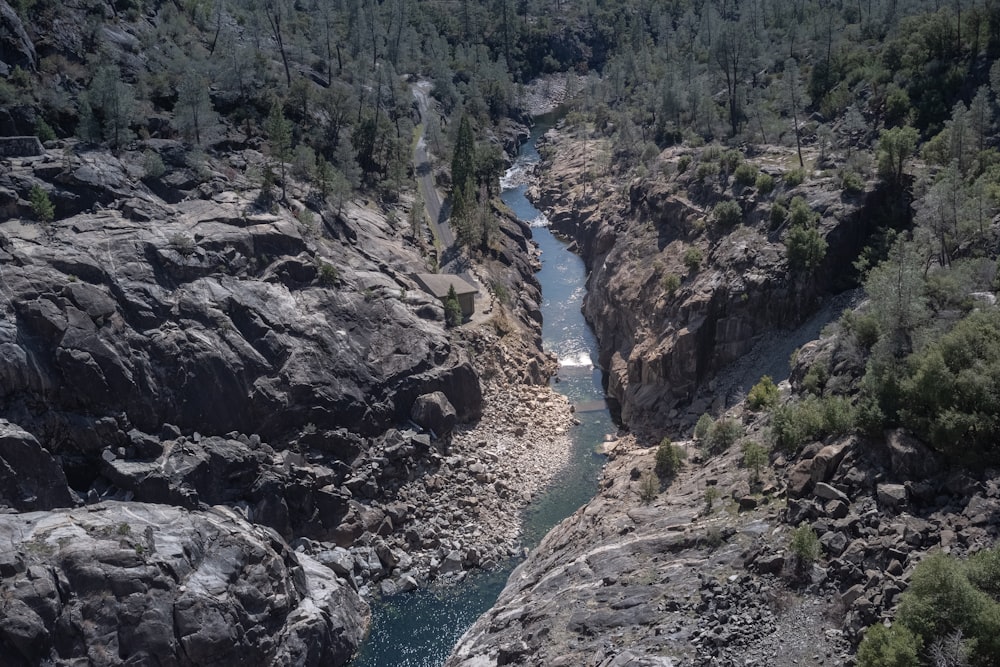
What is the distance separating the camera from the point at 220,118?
3155 inches

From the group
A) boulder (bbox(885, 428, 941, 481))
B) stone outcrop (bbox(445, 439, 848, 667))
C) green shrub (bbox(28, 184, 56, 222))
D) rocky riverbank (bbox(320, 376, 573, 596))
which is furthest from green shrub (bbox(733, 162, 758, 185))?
green shrub (bbox(28, 184, 56, 222))

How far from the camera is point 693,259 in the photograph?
72.6 metres

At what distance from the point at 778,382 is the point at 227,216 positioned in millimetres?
42907

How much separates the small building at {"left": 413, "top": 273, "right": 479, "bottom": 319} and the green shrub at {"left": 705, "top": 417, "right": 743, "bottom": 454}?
94.1 feet

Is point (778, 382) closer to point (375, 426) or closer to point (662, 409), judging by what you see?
point (662, 409)

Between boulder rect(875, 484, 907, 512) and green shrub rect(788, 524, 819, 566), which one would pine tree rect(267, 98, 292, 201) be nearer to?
green shrub rect(788, 524, 819, 566)

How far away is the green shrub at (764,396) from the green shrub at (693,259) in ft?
61.3

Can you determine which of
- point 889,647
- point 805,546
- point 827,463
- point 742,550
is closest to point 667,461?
point 742,550

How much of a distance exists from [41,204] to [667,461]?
44.2 m

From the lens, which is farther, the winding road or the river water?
the winding road

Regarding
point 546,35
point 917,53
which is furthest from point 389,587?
point 546,35

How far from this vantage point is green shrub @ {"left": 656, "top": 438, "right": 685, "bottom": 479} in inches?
2064

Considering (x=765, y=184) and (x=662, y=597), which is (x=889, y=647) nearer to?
(x=662, y=597)

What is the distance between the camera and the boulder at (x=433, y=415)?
63625 mm
